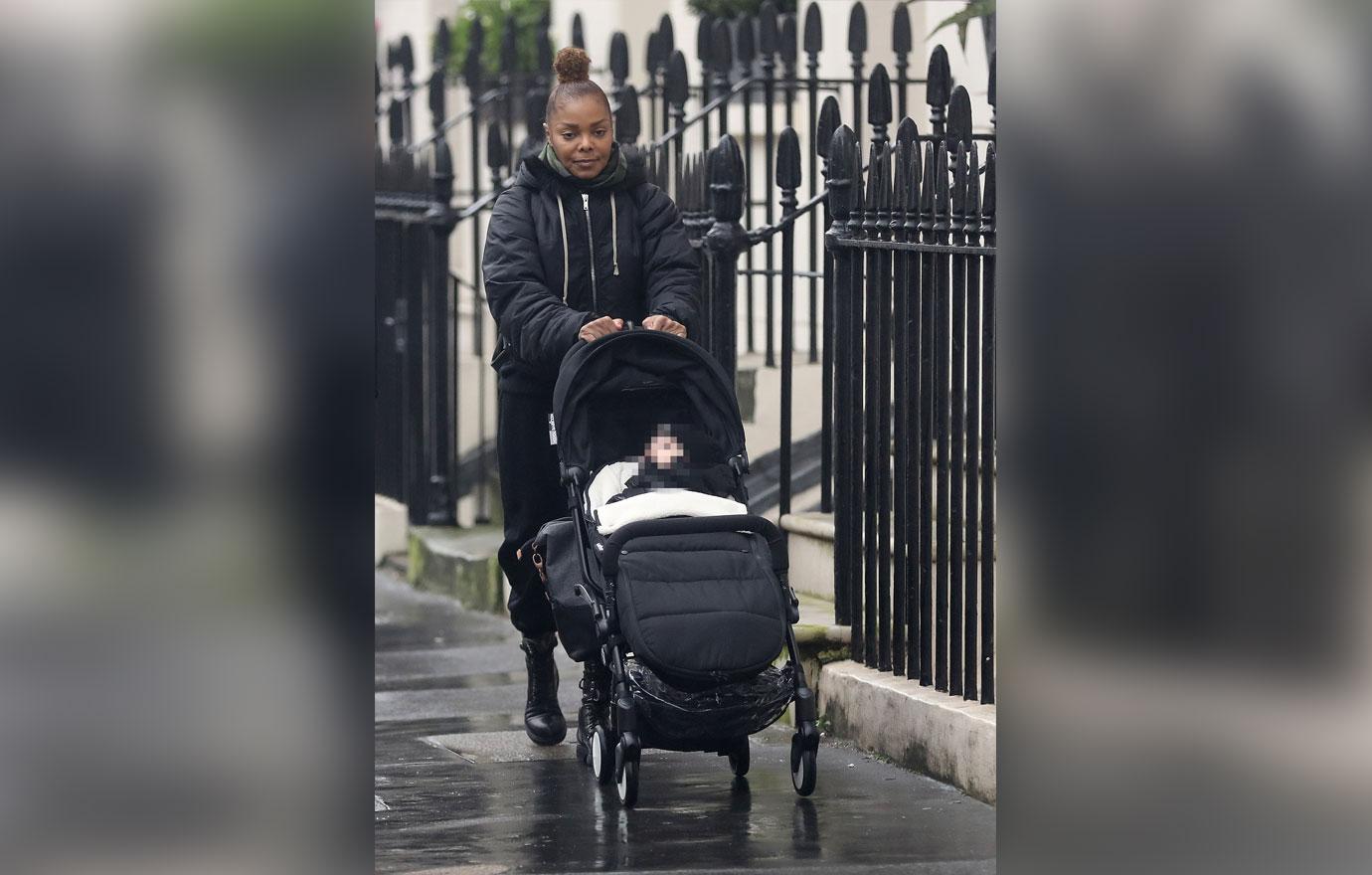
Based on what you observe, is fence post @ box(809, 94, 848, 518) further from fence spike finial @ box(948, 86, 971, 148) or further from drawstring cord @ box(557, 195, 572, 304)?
drawstring cord @ box(557, 195, 572, 304)

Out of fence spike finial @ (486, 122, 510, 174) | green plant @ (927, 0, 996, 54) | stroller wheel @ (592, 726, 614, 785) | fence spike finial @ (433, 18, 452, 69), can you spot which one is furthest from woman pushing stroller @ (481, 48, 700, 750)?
fence spike finial @ (433, 18, 452, 69)

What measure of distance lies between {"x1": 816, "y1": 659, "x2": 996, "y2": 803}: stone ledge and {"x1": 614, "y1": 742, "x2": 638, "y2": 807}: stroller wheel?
Answer: 884mm

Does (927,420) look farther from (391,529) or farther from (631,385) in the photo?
(391,529)

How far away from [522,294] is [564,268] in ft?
0.57

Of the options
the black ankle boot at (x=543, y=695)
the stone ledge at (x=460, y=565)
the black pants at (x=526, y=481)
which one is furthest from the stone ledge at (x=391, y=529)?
the black pants at (x=526, y=481)

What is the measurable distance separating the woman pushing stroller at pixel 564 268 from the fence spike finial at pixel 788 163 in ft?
4.23

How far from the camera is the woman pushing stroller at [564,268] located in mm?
6285

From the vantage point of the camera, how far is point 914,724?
21.0 feet

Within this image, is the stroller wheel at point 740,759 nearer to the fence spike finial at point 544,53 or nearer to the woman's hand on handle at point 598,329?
the woman's hand on handle at point 598,329

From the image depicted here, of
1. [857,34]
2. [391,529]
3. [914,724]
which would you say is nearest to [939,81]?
[914,724]

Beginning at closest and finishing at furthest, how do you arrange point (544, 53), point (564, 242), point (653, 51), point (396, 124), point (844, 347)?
point (564, 242) → point (844, 347) → point (653, 51) → point (396, 124) → point (544, 53)

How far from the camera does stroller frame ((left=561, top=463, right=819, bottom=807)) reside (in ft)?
18.8
